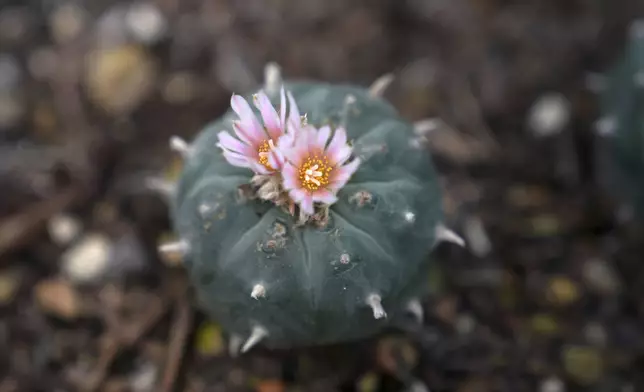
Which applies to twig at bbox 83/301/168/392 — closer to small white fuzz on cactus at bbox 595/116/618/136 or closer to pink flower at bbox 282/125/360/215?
pink flower at bbox 282/125/360/215

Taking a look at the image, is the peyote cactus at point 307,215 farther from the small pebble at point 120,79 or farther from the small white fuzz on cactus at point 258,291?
the small pebble at point 120,79

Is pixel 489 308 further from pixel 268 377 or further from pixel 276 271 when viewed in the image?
pixel 276 271

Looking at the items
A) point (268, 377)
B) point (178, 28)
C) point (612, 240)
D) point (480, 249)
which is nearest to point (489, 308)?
point (480, 249)

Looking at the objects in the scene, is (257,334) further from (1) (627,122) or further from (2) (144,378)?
(1) (627,122)

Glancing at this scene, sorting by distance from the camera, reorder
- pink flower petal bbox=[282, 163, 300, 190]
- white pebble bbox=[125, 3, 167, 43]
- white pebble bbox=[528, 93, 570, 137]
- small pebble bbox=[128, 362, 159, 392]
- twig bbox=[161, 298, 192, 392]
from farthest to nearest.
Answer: white pebble bbox=[125, 3, 167, 43]
white pebble bbox=[528, 93, 570, 137]
small pebble bbox=[128, 362, 159, 392]
twig bbox=[161, 298, 192, 392]
pink flower petal bbox=[282, 163, 300, 190]

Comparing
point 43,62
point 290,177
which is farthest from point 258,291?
point 43,62

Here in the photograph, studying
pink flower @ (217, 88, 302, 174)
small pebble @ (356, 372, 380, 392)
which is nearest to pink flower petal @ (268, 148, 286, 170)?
pink flower @ (217, 88, 302, 174)

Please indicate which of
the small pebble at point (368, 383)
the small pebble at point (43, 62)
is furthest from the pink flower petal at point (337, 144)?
the small pebble at point (43, 62)
